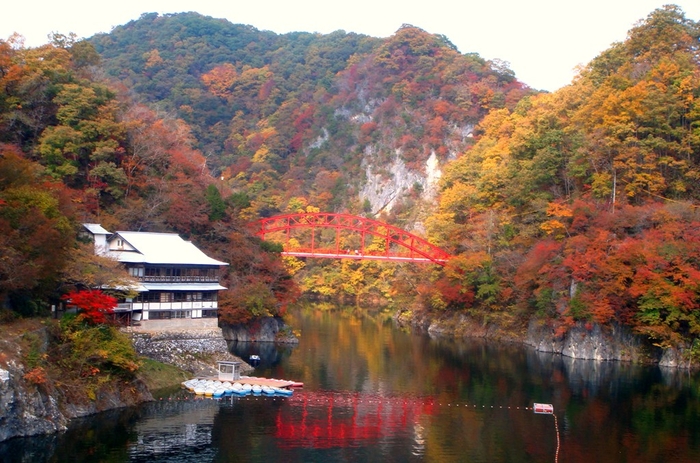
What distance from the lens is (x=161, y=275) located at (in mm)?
31484

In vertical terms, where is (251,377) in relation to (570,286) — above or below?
below

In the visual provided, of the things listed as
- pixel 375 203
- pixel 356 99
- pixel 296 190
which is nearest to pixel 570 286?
pixel 375 203

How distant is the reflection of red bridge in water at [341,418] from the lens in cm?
2255

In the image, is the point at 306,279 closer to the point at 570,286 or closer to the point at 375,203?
the point at 375,203

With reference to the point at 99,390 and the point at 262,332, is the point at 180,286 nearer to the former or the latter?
the point at 99,390

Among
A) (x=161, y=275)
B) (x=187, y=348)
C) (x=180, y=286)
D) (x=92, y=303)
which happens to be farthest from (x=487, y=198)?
(x=92, y=303)

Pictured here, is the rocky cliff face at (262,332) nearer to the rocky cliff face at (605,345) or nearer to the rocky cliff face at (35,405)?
the rocky cliff face at (605,345)

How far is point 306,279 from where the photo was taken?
7381 centimetres

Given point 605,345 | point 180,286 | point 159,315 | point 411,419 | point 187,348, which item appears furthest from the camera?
point 605,345

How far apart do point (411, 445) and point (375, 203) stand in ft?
206

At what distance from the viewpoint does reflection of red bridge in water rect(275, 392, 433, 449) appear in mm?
22547

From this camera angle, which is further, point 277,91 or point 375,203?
point 277,91

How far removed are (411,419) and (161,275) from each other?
12.5 m

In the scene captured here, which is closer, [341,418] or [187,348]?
[341,418]
